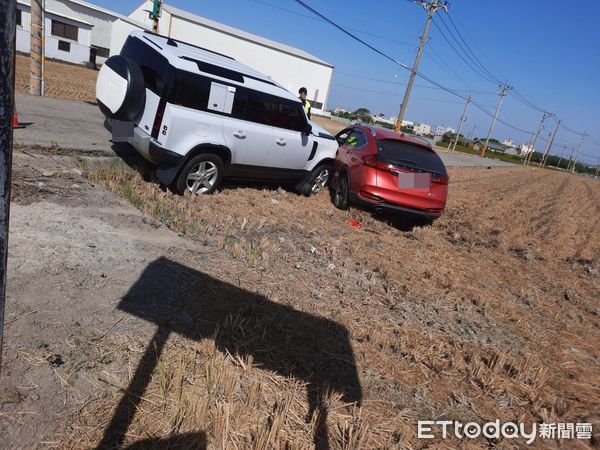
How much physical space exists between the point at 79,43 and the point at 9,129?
1937 inches

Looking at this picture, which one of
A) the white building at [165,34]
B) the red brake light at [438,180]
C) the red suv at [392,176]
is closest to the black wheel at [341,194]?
the red suv at [392,176]

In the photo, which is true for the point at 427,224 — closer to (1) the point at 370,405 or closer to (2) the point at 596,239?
(2) the point at 596,239

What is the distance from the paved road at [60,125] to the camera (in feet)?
23.3

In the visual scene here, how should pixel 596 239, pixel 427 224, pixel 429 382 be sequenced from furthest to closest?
pixel 596 239
pixel 427 224
pixel 429 382

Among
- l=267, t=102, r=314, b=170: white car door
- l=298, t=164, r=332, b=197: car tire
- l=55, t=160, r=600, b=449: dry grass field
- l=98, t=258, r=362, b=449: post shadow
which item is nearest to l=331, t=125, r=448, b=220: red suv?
l=298, t=164, r=332, b=197: car tire

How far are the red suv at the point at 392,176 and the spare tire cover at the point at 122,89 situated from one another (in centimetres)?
376

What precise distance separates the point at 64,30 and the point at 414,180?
4532 cm

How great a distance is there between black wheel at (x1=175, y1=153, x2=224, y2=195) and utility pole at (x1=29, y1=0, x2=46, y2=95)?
313 inches

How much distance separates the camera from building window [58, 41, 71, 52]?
40.3 m

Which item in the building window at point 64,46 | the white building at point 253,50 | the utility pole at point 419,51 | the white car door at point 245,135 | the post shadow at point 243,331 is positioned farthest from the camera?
the white building at point 253,50

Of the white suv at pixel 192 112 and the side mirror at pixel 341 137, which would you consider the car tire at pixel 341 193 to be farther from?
the white suv at pixel 192 112

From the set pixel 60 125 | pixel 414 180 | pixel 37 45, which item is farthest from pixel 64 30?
pixel 414 180

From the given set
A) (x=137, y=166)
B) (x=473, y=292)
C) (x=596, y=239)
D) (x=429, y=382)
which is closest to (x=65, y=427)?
(x=429, y=382)

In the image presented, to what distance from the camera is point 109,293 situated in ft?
11.1
